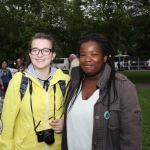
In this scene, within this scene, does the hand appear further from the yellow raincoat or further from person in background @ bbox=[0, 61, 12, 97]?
person in background @ bbox=[0, 61, 12, 97]

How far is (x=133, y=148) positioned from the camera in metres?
2.27

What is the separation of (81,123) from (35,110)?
50 centimetres

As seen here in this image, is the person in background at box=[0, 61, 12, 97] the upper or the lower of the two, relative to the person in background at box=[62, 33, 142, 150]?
lower

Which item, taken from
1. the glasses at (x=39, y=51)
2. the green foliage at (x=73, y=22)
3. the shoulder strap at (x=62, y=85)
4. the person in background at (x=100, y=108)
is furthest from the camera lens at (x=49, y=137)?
the green foliage at (x=73, y=22)

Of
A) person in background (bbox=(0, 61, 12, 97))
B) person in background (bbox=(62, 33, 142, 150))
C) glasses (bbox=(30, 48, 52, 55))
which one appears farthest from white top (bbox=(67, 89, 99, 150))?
person in background (bbox=(0, 61, 12, 97))

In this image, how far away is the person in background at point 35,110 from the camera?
2674 millimetres

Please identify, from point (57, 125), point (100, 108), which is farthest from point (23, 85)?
point (100, 108)

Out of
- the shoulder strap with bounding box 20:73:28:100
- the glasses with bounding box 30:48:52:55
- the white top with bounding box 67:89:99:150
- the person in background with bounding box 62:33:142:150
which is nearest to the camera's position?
the person in background with bounding box 62:33:142:150

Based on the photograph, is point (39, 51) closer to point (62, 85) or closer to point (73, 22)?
point (62, 85)

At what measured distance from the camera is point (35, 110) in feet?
8.78

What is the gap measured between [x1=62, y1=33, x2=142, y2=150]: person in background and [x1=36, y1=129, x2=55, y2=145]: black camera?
150mm

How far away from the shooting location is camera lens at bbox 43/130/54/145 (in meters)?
2.68

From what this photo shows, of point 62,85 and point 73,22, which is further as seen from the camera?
point 73,22

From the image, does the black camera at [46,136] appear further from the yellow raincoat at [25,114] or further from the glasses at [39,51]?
the glasses at [39,51]
